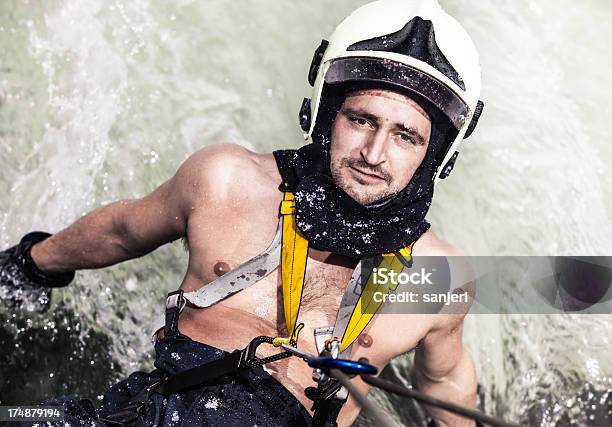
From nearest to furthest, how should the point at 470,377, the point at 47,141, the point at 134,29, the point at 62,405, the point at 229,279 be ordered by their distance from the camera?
the point at 62,405 < the point at 229,279 < the point at 470,377 < the point at 47,141 < the point at 134,29

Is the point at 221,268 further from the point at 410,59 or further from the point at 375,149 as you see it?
→ the point at 410,59

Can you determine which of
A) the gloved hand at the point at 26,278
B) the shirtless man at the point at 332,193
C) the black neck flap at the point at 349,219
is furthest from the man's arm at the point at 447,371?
the gloved hand at the point at 26,278

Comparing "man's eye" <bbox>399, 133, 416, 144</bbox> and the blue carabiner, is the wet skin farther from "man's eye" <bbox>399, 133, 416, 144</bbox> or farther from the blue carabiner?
the blue carabiner

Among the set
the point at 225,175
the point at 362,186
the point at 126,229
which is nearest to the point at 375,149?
the point at 362,186

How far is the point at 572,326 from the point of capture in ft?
18.2

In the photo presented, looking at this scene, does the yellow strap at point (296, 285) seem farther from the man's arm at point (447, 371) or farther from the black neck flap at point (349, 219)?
the man's arm at point (447, 371)

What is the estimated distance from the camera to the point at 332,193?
146 inches

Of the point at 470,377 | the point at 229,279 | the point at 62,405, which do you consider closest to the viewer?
the point at 62,405

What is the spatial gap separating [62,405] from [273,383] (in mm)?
765

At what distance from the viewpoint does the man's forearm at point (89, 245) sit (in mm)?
4258

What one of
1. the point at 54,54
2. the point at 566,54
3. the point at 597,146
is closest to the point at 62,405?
the point at 54,54

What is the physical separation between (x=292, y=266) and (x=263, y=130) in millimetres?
2647

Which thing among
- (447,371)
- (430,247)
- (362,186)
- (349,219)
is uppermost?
(362,186)

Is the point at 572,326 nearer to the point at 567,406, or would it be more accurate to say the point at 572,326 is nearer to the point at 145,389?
the point at 567,406
